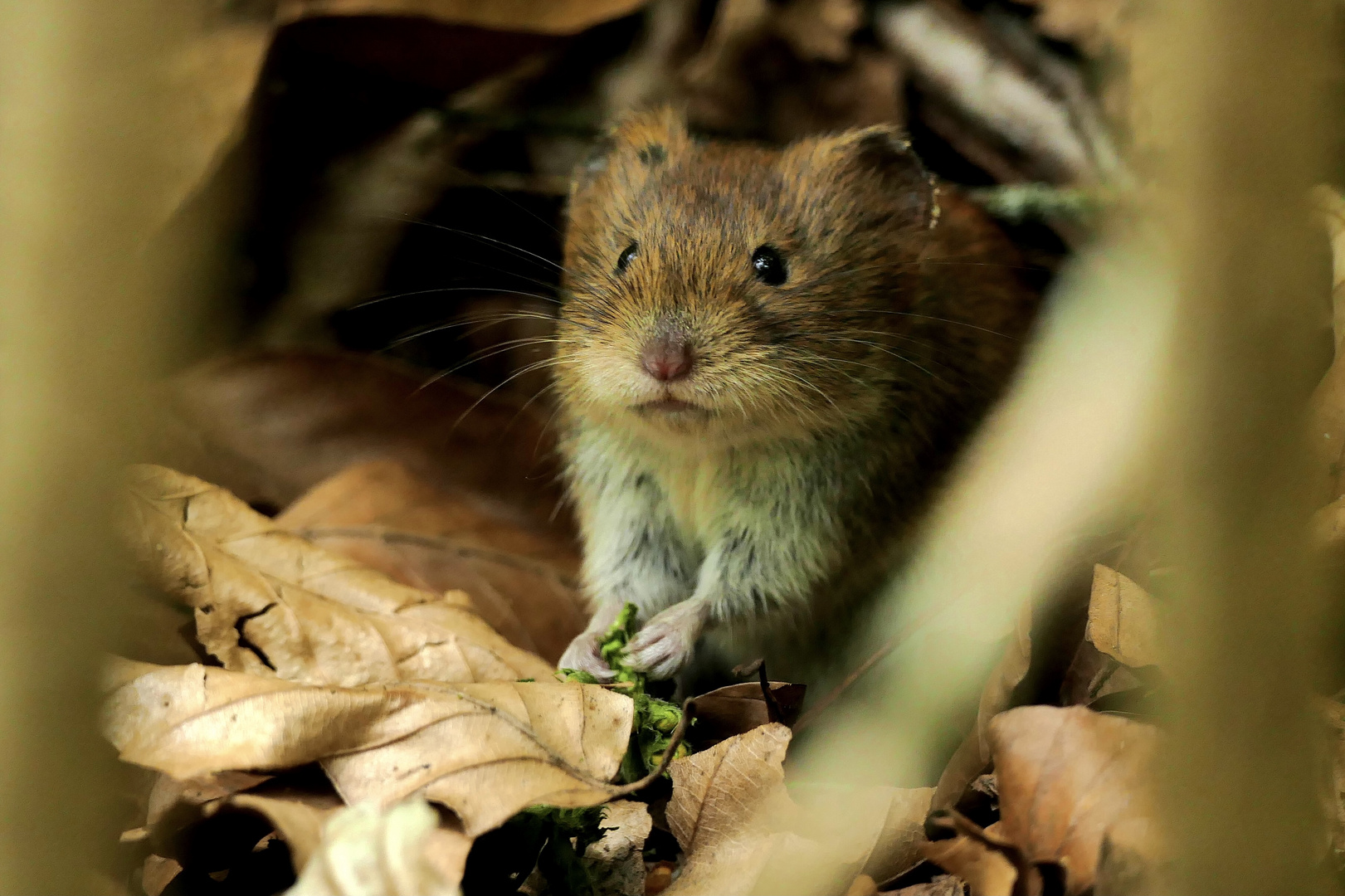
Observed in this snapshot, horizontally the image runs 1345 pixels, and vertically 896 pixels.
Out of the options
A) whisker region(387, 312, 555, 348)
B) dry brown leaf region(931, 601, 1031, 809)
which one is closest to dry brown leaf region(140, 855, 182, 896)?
dry brown leaf region(931, 601, 1031, 809)

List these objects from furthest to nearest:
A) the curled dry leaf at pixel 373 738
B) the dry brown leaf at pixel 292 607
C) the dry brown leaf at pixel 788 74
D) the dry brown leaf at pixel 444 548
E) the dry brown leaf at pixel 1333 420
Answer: the dry brown leaf at pixel 788 74 < the dry brown leaf at pixel 444 548 < the dry brown leaf at pixel 292 607 < the dry brown leaf at pixel 1333 420 < the curled dry leaf at pixel 373 738

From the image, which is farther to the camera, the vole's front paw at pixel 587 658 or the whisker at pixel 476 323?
the whisker at pixel 476 323

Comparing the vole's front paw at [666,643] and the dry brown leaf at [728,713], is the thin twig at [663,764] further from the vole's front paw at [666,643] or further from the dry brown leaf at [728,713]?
the vole's front paw at [666,643]

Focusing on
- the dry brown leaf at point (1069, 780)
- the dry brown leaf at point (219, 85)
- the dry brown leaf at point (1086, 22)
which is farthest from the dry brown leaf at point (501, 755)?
the dry brown leaf at point (1086, 22)

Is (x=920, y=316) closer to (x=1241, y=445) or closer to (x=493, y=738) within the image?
(x=493, y=738)

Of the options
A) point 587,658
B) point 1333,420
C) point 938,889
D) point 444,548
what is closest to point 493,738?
point 938,889

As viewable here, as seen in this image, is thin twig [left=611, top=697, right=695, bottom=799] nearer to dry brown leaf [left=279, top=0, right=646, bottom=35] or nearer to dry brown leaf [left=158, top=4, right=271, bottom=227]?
dry brown leaf [left=158, top=4, right=271, bottom=227]

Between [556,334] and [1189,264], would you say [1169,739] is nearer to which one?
[1189,264]
